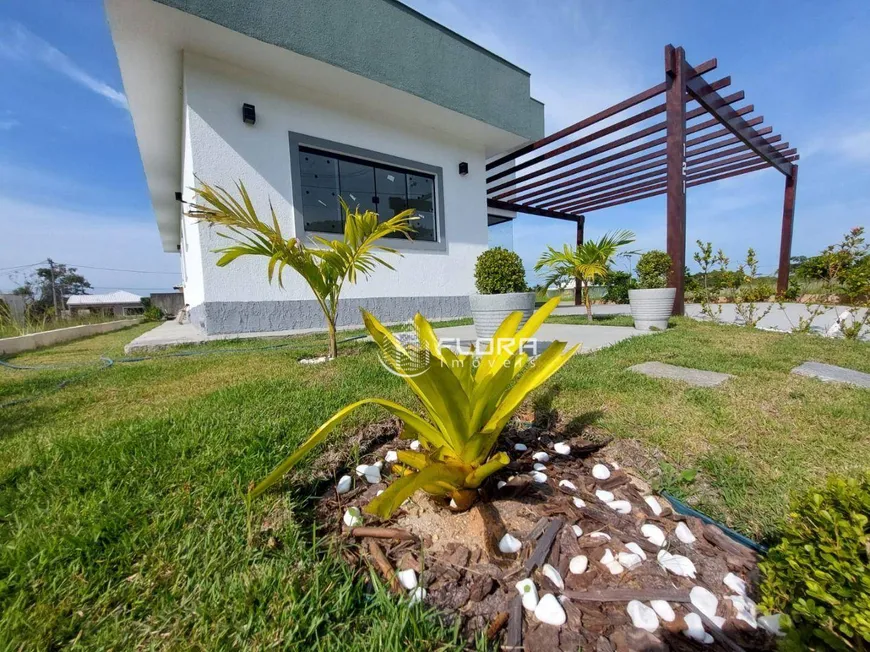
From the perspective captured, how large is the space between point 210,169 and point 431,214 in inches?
156

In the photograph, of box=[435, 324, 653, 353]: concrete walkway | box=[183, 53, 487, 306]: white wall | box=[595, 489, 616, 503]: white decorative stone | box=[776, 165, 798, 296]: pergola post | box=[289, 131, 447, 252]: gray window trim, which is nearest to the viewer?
box=[595, 489, 616, 503]: white decorative stone

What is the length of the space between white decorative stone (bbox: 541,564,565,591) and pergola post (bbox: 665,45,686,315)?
5.77 metres

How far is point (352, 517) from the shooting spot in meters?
1.15

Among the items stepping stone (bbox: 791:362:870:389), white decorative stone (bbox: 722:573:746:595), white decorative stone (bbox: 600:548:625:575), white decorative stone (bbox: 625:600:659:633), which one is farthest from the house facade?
stepping stone (bbox: 791:362:870:389)

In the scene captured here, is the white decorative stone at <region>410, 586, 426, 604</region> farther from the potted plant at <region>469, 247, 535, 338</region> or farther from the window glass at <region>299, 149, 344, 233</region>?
the window glass at <region>299, 149, 344, 233</region>

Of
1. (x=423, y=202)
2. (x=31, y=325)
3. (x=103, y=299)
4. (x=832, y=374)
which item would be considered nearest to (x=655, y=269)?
(x=832, y=374)

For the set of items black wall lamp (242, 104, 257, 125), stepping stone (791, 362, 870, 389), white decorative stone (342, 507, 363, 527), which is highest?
black wall lamp (242, 104, 257, 125)

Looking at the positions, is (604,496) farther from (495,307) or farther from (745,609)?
(495,307)

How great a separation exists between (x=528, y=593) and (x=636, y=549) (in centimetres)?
38

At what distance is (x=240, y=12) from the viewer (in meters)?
4.44

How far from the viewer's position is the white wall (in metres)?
4.99

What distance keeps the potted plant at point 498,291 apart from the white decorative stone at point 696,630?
2.33m

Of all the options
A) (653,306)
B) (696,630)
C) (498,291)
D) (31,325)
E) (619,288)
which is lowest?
(696,630)

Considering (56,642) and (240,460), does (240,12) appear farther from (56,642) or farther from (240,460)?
(56,642)
